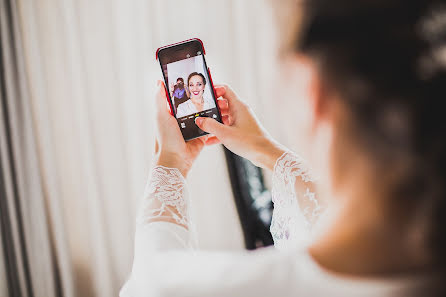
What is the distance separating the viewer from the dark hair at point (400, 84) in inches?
11.7

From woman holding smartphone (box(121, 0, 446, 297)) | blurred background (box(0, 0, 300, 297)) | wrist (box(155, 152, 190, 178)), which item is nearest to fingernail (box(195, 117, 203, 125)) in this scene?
wrist (box(155, 152, 190, 178))

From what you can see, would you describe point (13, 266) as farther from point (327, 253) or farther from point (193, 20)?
point (327, 253)

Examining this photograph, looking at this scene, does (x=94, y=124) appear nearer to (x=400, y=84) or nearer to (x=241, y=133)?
(x=241, y=133)

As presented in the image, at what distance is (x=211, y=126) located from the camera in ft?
2.92

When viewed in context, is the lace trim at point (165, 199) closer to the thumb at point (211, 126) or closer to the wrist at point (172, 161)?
the wrist at point (172, 161)

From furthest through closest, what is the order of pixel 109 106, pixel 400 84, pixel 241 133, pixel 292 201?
pixel 109 106
pixel 241 133
pixel 292 201
pixel 400 84

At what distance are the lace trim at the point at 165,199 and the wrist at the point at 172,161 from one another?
23mm

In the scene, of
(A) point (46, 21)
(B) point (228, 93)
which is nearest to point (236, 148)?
(B) point (228, 93)

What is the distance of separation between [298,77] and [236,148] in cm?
47

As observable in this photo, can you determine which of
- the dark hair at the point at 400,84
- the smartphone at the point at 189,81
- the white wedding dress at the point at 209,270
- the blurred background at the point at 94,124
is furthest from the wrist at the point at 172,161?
the blurred background at the point at 94,124

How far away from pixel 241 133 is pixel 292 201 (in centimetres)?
22

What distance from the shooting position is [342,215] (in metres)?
0.34

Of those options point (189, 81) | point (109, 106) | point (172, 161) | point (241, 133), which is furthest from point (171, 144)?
Result: point (109, 106)

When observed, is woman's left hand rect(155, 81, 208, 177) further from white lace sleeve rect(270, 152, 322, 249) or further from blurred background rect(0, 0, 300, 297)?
blurred background rect(0, 0, 300, 297)
